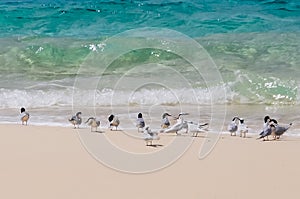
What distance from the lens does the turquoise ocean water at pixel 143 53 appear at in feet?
25.5

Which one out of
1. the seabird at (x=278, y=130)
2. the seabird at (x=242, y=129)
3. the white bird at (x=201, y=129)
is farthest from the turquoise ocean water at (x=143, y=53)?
the seabird at (x=278, y=130)

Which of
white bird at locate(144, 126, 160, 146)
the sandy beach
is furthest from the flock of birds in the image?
the sandy beach

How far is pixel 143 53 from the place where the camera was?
413 inches

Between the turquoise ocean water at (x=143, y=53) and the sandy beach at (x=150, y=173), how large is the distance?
195 centimetres

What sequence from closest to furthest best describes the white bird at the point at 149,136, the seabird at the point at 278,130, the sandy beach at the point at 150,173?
the sandy beach at the point at 150,173
the white bird at the point at 149,136
the seabird at the point at 278,130

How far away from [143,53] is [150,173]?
6178 mm

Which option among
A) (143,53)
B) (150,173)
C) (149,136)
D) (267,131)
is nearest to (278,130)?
(267,131)

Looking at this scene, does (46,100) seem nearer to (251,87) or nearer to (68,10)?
(251,87)

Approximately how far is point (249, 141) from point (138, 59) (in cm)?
496

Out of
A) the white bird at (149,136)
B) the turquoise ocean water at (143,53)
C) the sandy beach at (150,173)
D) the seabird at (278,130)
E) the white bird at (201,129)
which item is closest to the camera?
the sandy beach at (150,173)

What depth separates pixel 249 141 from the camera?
552 cm

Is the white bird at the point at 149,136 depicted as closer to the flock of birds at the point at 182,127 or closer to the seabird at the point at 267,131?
the flock of birds at the point at 182,127

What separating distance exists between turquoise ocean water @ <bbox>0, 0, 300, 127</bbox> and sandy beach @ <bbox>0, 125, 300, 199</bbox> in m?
1.95

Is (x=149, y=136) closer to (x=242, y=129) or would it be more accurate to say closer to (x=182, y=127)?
(x=182, y=127)
